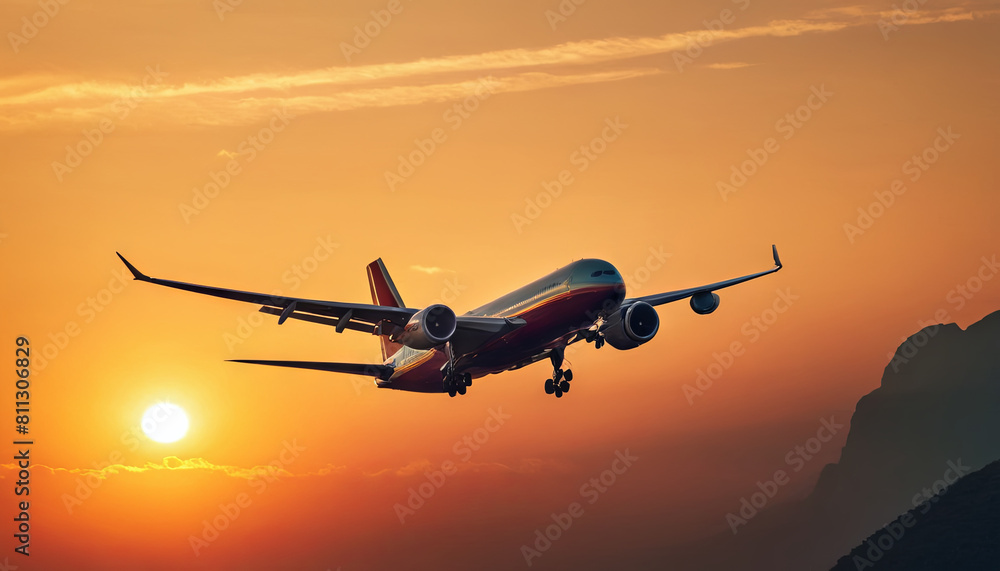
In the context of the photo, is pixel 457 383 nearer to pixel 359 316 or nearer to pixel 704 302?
pixel 359 316

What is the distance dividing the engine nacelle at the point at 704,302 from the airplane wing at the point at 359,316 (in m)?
16.6

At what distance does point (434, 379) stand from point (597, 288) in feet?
58.6

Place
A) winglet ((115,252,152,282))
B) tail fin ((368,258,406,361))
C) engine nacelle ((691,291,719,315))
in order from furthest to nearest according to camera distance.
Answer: tail fin ((368,258,406,361)) < engine nacelle ((691,291,719,315)) < winglet ((115,252,152,282))

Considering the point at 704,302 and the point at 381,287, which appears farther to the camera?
the point at 381,287

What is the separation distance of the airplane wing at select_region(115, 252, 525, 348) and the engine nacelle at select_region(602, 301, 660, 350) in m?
8.01

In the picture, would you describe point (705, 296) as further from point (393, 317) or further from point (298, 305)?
point (298, 305)

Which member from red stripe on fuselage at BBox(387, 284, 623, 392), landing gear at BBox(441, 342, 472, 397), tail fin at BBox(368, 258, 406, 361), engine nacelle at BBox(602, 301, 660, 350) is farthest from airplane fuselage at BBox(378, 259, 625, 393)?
tail fin at BBox(368, 258, 406, 361)

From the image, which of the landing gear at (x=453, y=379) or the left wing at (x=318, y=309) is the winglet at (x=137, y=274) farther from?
the landing gear at (x=453, y=379)

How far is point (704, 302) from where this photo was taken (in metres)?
71.9

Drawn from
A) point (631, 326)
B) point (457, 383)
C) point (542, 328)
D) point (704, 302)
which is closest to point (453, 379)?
point (457, 383)

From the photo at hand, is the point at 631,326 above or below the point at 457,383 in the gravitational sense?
below

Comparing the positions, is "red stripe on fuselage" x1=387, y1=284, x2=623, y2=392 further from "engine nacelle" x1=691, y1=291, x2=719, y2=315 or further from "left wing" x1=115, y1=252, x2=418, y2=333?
"engine nacelle" x1=691, y1=291, x2=719, y2=315

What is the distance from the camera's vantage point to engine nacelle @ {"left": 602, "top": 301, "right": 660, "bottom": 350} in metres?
65.6

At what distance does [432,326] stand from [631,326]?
13092mm
